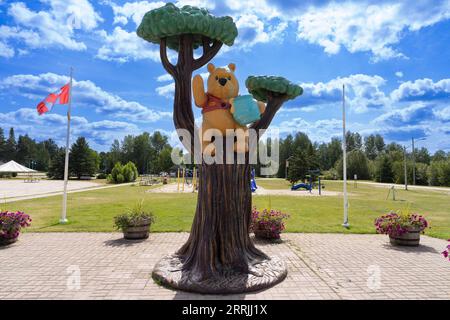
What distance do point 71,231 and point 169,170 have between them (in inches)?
2224

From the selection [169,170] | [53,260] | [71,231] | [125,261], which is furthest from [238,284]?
[169,170]

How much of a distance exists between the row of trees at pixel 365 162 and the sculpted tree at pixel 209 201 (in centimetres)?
2663

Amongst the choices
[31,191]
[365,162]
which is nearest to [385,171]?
[365,162]

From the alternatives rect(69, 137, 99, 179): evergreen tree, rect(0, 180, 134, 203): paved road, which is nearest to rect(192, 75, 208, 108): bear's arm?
rect(0, 180, 134, 203): paved road

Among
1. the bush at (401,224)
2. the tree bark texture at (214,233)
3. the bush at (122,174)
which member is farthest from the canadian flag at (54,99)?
the bush at (122,174)

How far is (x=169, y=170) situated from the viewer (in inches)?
2559

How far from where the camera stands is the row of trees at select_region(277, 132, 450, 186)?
35312mm

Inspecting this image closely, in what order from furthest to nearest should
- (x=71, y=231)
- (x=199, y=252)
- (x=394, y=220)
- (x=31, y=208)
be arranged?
(x=31, y=208) → (x=71, y=231) → (x=394, y=220) → (x=199, y=252)

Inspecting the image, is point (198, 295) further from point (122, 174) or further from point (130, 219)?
point (122, 174)

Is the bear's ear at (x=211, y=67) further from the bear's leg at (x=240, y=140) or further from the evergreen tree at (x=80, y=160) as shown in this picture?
the evergreen tree at (x=80, y=160)

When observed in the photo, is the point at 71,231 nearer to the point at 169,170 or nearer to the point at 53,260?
the point at 53,260

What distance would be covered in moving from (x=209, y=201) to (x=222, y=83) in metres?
1.99

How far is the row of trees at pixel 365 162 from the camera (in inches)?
1390
